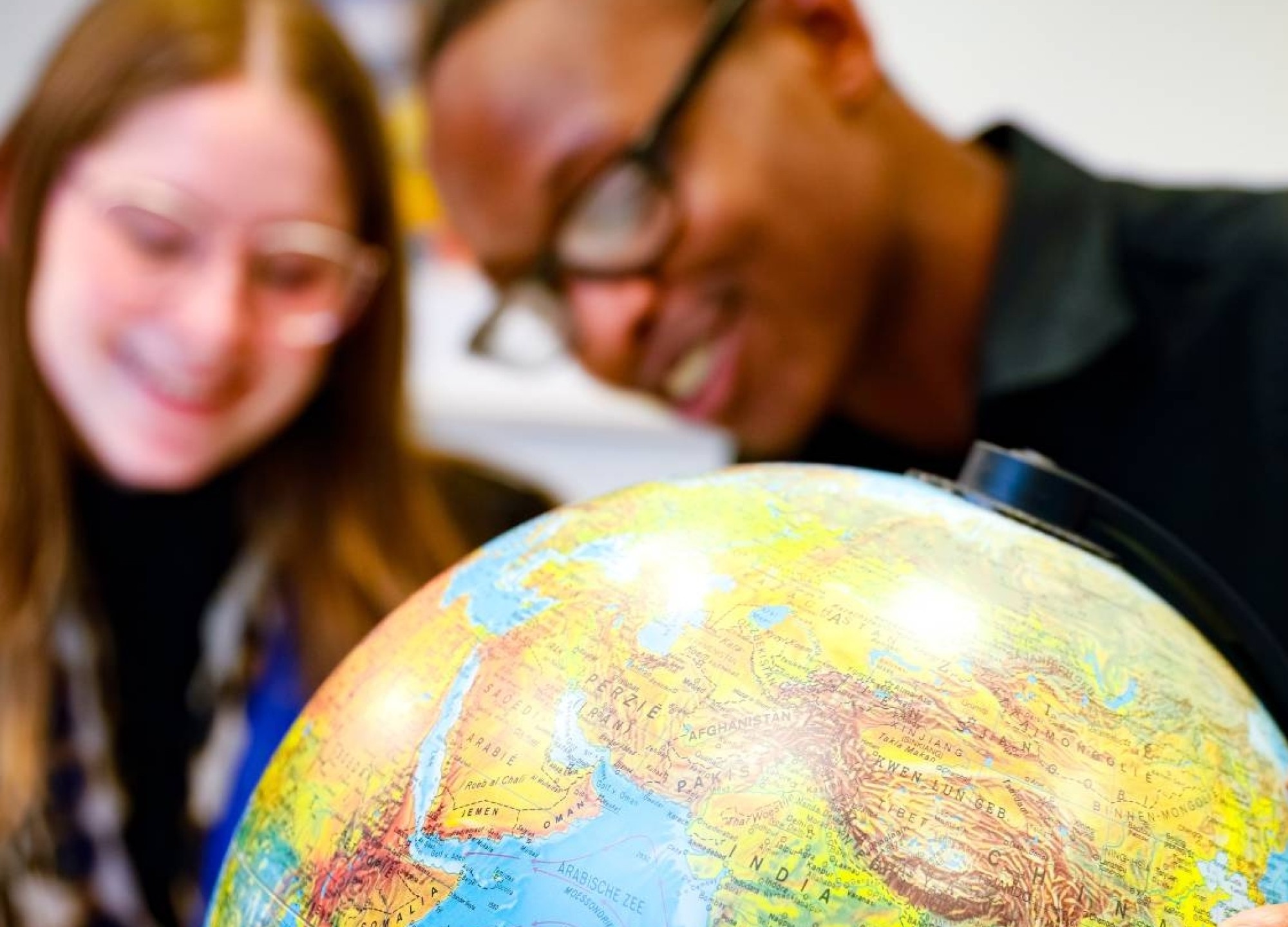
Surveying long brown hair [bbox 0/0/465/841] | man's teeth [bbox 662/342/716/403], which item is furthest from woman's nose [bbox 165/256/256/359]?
man's teeth [bbox 662/342/716/403]

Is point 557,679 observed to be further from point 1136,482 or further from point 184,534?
point 184,534

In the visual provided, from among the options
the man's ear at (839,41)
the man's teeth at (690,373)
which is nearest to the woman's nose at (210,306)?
the man's teeth at (690,373)

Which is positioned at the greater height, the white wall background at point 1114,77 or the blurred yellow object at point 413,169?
the white wall background at point 1114,77

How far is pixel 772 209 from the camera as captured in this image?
43.9 inches

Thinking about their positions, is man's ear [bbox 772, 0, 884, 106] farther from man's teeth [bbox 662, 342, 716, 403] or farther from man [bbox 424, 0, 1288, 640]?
man's teeth [bbox 662, 342, 716, 403]

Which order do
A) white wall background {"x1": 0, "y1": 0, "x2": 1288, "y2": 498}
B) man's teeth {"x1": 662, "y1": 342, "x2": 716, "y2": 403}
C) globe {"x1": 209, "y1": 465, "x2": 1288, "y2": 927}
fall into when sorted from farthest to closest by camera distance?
white wall background {"x1": 0, "y1": 0, "x2": 1288, "y2": 498} → man's teeth {"x1": 662, "y1": 342, "x2": 716, "y2": 403} → globe {"x1": 209, "y1": 465, "x2": 1288, "y2": 927}

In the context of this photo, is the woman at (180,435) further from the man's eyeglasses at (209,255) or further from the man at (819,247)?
the man at (819,247)

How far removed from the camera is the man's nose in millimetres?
1159

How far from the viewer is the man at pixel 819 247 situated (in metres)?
1.10

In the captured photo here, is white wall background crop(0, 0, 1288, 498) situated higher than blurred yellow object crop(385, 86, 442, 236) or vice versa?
white wall background crop(0, 0, 1288, 498)

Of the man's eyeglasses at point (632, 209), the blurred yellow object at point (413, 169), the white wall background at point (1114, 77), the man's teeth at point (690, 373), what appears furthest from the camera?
the blurred yellow object at point (413, 169)

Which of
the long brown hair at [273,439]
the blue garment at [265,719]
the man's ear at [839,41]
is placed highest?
the man's ear at [839,41]

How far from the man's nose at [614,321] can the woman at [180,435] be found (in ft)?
1.05

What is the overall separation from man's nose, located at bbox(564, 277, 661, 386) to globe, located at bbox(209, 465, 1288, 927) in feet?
2.18
